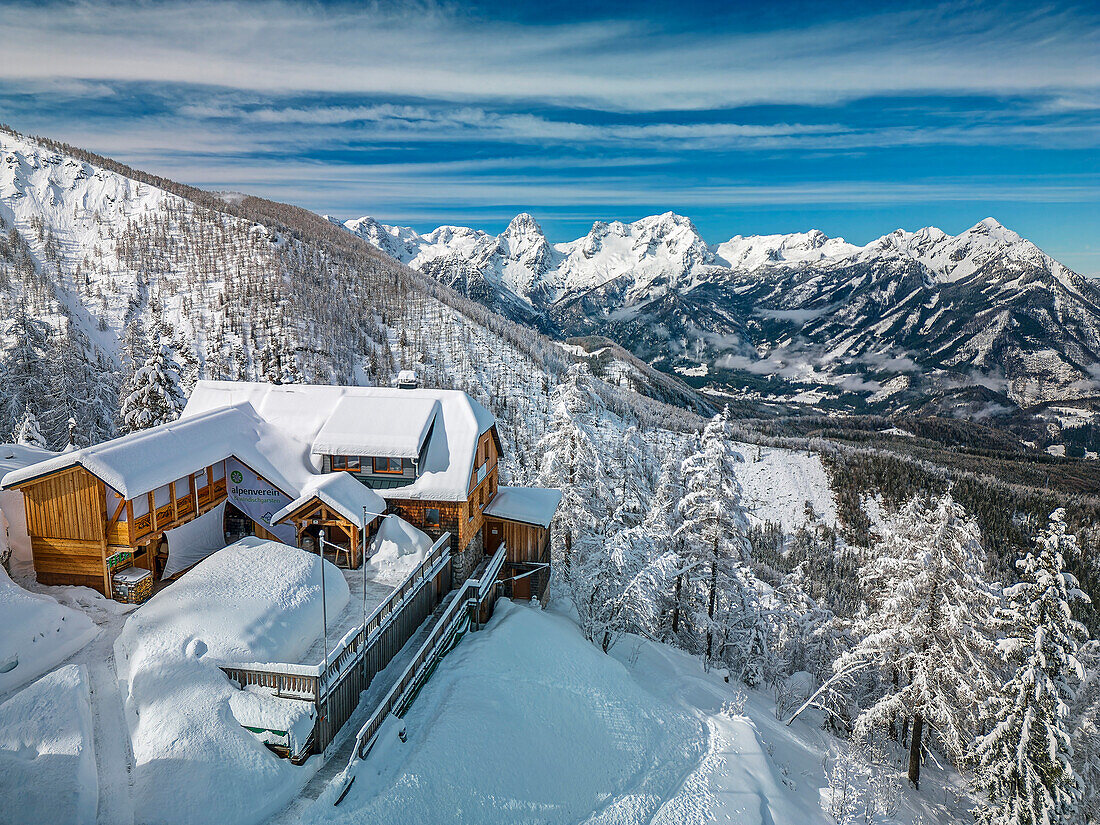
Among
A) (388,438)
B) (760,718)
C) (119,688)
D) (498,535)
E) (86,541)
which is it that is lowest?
(760,718)

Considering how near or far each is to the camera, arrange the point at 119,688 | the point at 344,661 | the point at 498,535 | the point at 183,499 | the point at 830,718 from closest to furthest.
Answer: the point at 119,688 → the point at 344,661 → the point at 183,499 → the point at 498,535 → the point at 830,718

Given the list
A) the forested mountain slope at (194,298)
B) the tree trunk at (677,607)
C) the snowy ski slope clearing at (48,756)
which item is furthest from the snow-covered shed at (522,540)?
the forested mountain slope at (194,298)

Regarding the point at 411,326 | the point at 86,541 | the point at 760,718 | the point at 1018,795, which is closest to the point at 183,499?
the point at 86,541

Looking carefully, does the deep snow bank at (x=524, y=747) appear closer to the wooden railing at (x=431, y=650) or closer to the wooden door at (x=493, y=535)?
the wooden railing at (x=431, y=650)

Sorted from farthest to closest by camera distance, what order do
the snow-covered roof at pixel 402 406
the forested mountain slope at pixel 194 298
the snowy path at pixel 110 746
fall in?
1. the forested mountain slope at pixel 194 298
2. the snow-covered roof at pixel 402 406
3. the snowy path at pixel 110 746

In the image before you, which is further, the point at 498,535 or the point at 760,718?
the point at 498,535

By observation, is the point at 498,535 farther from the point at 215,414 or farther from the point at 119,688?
the point at 119,688
